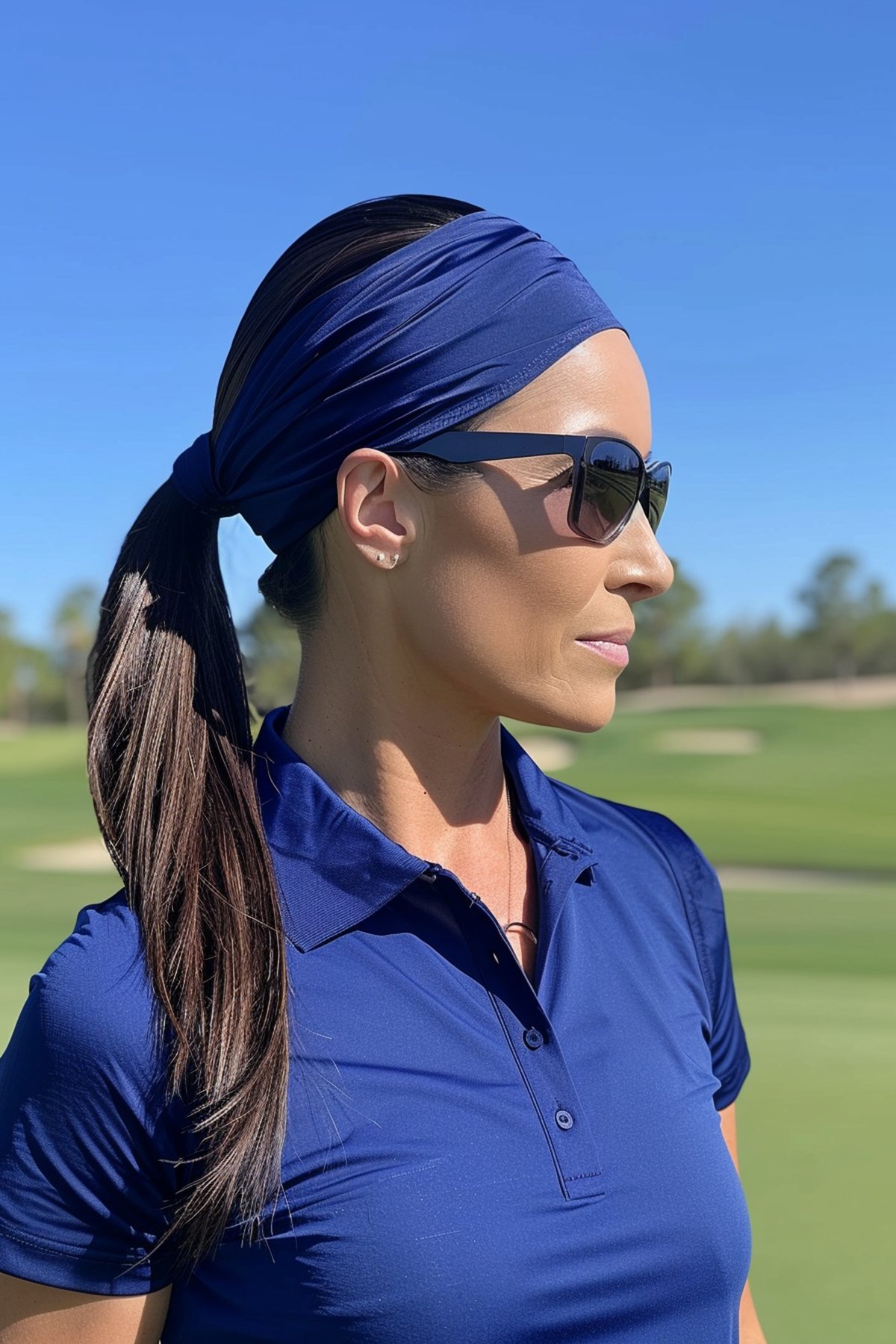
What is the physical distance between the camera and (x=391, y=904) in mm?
1688

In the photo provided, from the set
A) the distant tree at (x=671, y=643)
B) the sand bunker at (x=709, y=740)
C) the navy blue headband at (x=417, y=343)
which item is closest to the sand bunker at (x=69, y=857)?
the sand bunker at (x=709, y=740)

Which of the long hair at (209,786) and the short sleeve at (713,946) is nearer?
the long hair at (209,786)

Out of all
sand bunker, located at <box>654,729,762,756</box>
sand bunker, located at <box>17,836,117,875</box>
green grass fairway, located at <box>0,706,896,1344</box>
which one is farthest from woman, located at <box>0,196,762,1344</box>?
sand bunker, located at <box>654,729,762,756</box>

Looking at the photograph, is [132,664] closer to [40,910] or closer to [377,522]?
[377,522]

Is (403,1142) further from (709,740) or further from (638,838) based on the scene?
(709,740)

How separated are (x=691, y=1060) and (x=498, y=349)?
0.92 metres

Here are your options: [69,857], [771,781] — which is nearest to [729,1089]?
[69,857]

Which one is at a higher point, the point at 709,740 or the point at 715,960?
the point at 715,960

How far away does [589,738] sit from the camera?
70.7 feet

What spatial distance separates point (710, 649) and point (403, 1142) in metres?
43.8

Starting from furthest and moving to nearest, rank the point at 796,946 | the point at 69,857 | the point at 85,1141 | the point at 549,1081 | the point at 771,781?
the point at 771,781
the point at 69,857
the point at 796,946
the point at 549,1081
the point at 85,1141

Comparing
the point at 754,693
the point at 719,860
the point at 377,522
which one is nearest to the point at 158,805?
the point at 377,522

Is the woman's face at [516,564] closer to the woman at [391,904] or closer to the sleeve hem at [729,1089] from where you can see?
the woman at [391,904]

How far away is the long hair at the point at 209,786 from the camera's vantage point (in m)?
1.51
